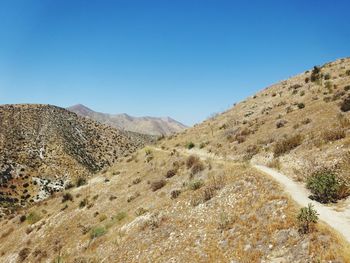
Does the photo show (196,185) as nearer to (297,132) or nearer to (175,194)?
(175,194)

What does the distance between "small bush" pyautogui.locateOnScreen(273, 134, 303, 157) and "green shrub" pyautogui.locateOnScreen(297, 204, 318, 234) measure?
35.6ft

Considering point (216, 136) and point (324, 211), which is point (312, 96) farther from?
point (324, 211)

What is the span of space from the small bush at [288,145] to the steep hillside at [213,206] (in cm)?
8

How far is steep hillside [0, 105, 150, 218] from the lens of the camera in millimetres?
65125

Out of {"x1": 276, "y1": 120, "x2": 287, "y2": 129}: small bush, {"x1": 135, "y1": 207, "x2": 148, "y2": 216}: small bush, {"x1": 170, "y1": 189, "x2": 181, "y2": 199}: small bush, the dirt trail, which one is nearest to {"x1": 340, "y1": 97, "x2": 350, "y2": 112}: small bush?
{"x1": 276, "y1": 120, "x2": 287, "y2": 129}: small bush

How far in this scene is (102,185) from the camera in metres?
36.2

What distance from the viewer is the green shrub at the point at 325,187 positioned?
14656 millimetres

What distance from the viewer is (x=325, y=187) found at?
14812 millimetres

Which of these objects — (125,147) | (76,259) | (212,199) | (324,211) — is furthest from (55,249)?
(125,147)

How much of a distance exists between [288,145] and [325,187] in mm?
8572

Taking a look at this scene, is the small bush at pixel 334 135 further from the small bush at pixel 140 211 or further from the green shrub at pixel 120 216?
the green shrub at pixel 120 216

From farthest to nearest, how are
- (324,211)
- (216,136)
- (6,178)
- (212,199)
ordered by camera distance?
1. (6,178)
2. (216,136)
3. (212,199)
4. (324,211)

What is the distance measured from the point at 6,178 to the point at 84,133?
34.9 metres

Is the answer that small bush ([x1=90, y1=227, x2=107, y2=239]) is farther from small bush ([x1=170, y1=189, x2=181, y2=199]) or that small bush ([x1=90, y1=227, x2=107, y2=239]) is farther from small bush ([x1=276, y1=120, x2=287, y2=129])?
small bush ([x1=276, y1=120, x2=287, y2=129])
